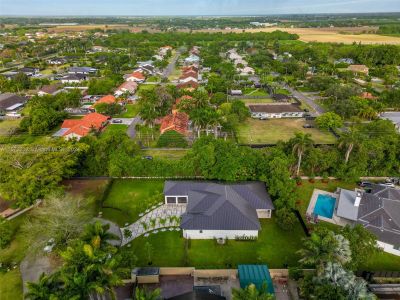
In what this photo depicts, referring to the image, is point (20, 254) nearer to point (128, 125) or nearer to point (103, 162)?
point (103, 162)

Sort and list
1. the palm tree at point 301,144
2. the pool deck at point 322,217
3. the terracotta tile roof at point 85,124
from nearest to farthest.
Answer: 1. the pool deck at point 322,217
2. the palm tree at point 301,144
3. the terracotta tile roof at point 85,124

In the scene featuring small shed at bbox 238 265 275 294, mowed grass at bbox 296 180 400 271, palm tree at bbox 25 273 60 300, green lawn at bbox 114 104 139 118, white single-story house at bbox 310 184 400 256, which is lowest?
mowed grass at bbox 296 180 400 271

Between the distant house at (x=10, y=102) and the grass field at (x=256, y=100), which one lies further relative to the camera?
the grass field at (x=256, y=100)

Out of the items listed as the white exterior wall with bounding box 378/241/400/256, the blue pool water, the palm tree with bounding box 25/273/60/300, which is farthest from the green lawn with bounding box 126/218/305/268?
the palm tree with bounding box 25/273/60/300

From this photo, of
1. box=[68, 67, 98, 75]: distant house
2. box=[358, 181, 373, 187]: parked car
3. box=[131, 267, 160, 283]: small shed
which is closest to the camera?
box=[131, 267, 160, 283]: small shed

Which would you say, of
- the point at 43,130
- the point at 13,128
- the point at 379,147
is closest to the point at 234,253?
the point at 379,147

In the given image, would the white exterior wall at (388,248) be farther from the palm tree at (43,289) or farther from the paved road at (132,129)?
the paved road at (132,129)

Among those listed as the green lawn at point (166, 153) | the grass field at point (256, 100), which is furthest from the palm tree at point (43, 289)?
the grass field at point (256, 100)

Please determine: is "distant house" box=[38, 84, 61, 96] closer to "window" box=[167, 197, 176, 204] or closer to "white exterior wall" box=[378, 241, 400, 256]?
"window" box=[167, 197, 176, 204]
